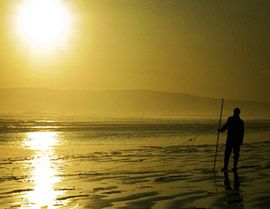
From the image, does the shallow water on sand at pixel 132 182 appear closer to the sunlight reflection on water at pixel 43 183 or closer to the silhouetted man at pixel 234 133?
the sunlight reflection on water at pixel 43 183

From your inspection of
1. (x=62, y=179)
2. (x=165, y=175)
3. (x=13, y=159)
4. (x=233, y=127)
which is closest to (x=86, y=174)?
(x=62, y=179)

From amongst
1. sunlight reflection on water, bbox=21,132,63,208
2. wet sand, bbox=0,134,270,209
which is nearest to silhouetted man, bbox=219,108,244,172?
wet sand, bbox=0,134,270,209

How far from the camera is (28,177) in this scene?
46.9 feet

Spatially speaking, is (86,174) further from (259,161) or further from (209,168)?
(259,161)

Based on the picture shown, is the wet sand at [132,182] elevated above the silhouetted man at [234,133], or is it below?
below

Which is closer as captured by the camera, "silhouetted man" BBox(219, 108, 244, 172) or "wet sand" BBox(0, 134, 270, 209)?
"wet sand" BBox(0, 134, 270, 209)

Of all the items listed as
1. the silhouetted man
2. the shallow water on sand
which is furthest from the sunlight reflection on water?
the silhouetted man

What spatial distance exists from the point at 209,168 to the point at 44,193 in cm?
623

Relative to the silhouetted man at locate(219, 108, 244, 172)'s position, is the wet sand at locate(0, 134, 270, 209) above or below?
below

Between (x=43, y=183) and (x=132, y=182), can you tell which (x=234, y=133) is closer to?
(x=132, y=182)

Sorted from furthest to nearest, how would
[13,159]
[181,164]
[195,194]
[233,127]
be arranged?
[13,159], [181,164], [233,127], [195,194]

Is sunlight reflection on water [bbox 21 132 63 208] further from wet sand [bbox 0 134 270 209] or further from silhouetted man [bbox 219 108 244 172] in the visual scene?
silhouetted man [bbox 219 108 244 172]

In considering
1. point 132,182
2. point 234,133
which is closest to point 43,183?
point 132,182

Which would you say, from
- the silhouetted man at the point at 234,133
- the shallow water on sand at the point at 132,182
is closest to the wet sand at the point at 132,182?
the shallow water on sand at the point at 132,182
